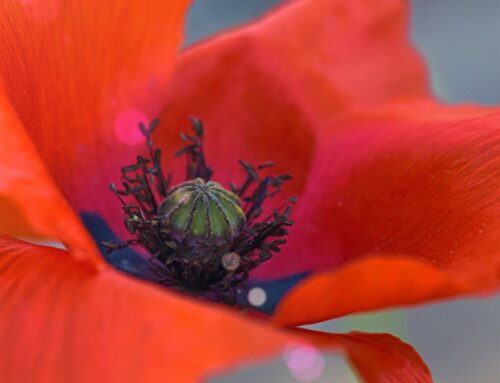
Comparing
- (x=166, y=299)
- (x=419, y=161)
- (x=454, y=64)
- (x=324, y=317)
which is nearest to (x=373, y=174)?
(x=419, y=161)

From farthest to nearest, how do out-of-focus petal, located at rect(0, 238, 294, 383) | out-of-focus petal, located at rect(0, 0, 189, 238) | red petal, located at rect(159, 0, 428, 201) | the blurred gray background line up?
the blurred gray background < red petal, located at rect(159, 0, 428, 201) < out-of-focus petal, located at rect(0, 0, 189, 238) < out-of-focus petal, located at rect(0, 238, 294, 383)

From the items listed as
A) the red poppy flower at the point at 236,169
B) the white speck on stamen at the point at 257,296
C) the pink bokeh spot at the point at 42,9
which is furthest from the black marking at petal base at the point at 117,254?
the pink bokeh spot at the point at 42,9

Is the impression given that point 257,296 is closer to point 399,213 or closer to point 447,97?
point 399,213

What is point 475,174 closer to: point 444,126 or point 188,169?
point 444,126

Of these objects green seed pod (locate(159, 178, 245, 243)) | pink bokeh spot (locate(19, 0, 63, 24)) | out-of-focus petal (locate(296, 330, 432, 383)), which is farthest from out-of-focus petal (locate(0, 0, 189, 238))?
out-of-focus petal (locate(296, 330, 432, 383))

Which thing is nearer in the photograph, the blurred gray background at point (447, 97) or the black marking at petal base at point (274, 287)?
the black marking at petal base at point (274, 287)

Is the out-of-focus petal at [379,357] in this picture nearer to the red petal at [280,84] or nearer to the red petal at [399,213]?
the red petal at [399,213]

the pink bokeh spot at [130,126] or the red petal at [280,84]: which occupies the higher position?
the red petal at [280,84]

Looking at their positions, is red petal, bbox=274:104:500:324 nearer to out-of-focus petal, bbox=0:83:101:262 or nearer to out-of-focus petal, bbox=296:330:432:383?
out-of-focus petal, bbox=296:330:432:383
